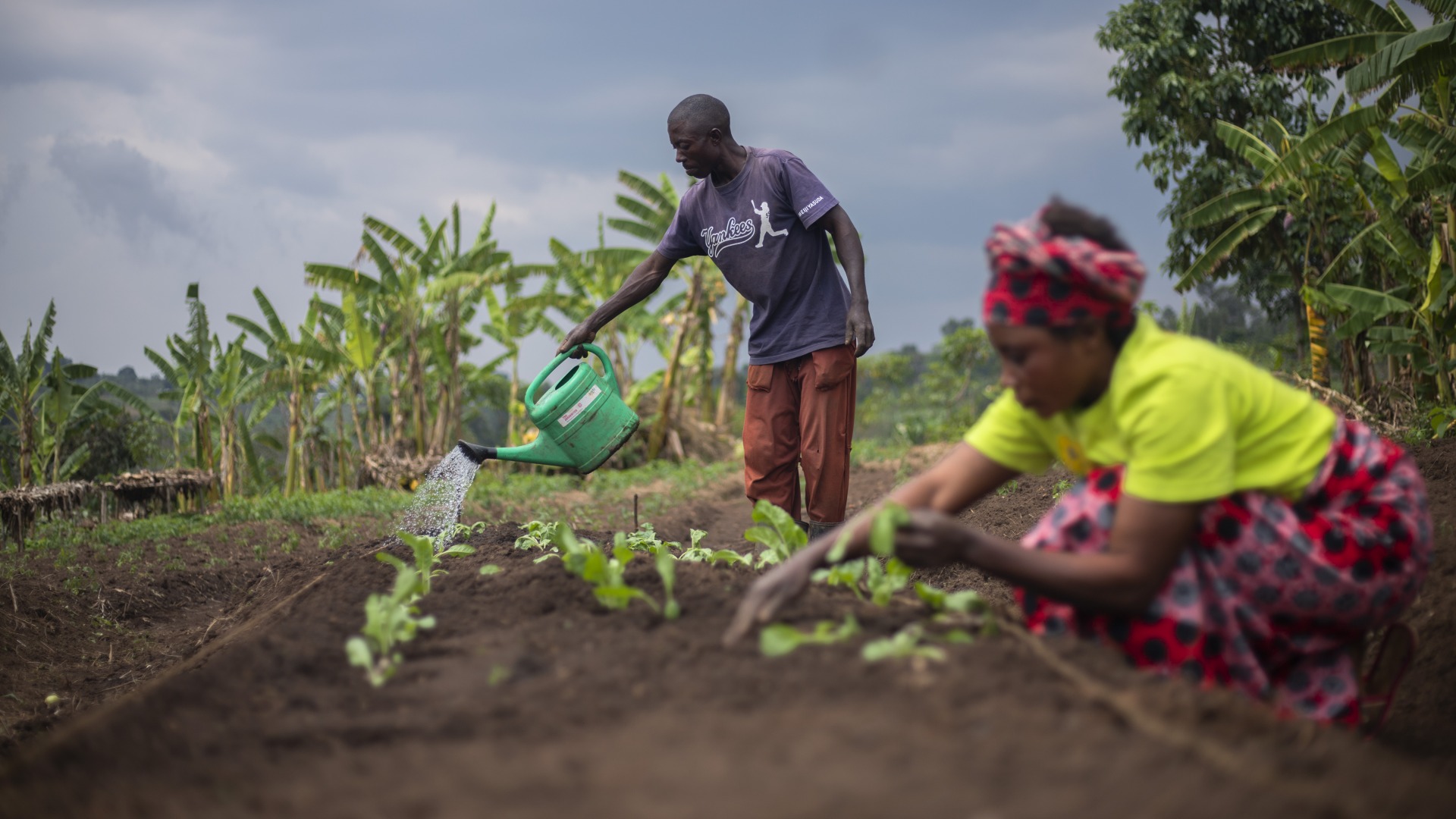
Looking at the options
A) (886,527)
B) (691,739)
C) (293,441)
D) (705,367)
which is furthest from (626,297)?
(705,367)

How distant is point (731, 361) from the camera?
17.6 meters

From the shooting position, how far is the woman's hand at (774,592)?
1932mm

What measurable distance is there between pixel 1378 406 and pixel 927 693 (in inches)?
346

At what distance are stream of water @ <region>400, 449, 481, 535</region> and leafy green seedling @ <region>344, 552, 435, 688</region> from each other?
72.2 inches

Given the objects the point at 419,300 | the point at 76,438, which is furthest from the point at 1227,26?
the point at 76,438

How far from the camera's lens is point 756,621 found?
2047mm

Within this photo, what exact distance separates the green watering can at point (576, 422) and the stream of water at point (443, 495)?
0.12 metres

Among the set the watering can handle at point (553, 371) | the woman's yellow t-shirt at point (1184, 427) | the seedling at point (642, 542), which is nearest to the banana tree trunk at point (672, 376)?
the watering can handle at point (553, 371)

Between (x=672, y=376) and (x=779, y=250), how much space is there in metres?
10.1

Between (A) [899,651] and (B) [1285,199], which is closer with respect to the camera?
(A) [899,651]

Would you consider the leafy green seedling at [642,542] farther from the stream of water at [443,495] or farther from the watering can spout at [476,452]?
the stream of water at [443,495]

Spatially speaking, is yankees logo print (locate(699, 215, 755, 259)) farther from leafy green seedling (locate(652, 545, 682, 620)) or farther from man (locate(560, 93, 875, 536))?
leafy green seedling (locate(652, 545, 682, 620))

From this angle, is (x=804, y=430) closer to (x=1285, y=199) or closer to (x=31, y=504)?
(x=31, y=504)

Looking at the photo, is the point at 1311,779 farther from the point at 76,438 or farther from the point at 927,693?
the point at 76,438
